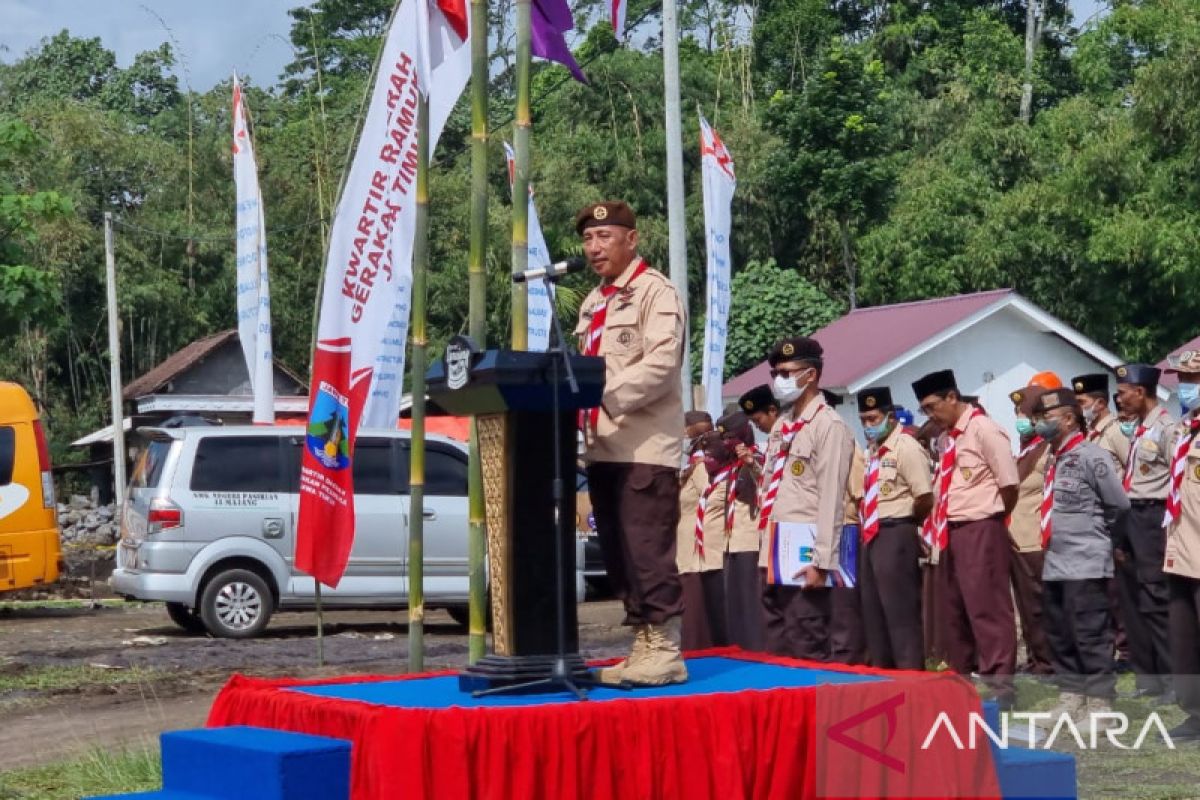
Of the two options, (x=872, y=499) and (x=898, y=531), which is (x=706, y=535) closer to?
(x=872, y=499)

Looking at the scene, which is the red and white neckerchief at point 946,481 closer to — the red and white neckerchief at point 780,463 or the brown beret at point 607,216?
the red and white neckerchief at point 780,463

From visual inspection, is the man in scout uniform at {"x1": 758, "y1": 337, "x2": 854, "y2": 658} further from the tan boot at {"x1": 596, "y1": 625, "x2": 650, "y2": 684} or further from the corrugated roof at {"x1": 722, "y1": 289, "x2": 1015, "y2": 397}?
the corrugated roof at {"x1": 722, "y1": 289, "x2": 1015, "y2": 397}

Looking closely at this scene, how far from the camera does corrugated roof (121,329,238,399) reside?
121ft

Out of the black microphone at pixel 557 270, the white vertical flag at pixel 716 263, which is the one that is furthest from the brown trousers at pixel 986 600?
the white vertical flag at pixel 716 263

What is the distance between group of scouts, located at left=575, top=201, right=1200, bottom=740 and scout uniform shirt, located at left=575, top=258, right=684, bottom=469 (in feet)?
0.08

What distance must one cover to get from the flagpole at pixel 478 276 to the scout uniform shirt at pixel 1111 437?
5.02 m

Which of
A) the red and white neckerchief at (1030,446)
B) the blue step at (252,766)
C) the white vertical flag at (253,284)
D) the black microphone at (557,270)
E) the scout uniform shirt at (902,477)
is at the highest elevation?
the white vertical flag at (253,284)

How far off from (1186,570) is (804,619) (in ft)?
6.22

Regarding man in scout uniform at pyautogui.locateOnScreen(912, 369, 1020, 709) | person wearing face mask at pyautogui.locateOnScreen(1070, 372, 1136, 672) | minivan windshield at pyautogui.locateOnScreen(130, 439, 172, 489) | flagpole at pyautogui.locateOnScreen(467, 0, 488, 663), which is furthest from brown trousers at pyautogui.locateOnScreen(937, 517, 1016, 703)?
minivan windshield at pyautogui.locateOnScreen(130, 439, 172, 489)

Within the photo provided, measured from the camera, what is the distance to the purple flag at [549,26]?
878 cm

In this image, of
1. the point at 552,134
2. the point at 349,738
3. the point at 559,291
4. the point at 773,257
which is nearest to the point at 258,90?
the point at 552,134

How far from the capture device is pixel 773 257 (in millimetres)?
37938

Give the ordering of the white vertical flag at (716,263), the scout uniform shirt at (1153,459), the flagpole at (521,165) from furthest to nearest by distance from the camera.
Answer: the white vertical flag at (716,263)
the scout uniform shirt at (1153,459)
the flagpole at (521,165)

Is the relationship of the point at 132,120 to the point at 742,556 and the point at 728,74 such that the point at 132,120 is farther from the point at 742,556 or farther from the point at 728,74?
the point at 742,556
